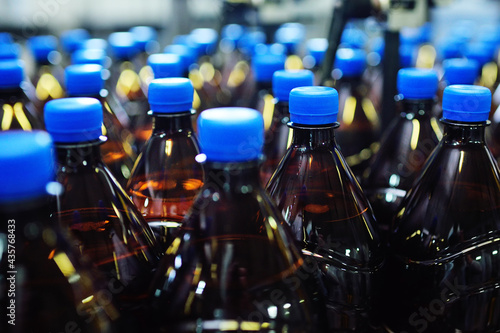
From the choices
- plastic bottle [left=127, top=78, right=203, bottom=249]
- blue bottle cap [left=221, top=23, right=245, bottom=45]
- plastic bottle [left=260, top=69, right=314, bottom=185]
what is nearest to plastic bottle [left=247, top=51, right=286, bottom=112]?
plastic bottle [left=260, top=69, right=314, bottom=185]

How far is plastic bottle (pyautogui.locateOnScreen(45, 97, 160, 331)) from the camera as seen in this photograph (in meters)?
0.56

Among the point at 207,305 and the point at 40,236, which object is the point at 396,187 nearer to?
the point at 207,305

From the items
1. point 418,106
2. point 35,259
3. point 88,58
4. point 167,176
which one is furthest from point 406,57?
point 35,259

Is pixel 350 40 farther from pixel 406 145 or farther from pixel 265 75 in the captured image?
pixel 406 145

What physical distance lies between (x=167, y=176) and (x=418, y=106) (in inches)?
16.9

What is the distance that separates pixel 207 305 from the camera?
0.47m

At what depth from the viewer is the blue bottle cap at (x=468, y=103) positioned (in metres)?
0.62

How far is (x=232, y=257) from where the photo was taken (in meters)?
0.48

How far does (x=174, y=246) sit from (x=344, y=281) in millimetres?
223

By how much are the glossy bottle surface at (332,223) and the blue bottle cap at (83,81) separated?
0.42 meters

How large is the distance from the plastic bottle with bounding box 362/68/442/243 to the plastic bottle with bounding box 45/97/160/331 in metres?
0.42

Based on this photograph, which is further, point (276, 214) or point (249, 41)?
point (249, 41)

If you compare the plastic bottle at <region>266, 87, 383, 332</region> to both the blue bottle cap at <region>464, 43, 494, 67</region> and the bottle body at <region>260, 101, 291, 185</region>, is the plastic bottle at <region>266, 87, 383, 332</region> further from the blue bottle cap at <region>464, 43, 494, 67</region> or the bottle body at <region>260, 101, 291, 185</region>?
the blue bottle cap at <region>464, 43, 494, 67</region>

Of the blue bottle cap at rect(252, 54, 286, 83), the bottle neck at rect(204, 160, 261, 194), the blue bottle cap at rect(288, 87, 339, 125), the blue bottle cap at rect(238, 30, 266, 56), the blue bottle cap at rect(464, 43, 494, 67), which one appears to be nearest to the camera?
the bottle neck at rect(204, 160, 261, 194)
